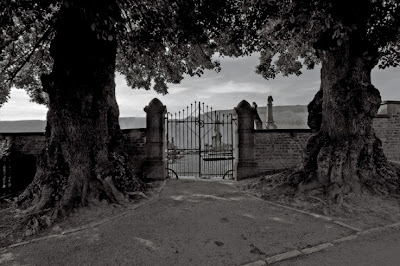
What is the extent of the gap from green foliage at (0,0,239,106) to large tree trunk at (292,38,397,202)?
3.57 meters

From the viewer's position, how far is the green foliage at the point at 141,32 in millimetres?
5301

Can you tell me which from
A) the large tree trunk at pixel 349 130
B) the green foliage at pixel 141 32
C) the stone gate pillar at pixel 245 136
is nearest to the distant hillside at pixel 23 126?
the green foliage at pixel 141 32

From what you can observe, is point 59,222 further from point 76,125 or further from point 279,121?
point 279,121

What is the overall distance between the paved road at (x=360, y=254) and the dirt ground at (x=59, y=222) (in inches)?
144

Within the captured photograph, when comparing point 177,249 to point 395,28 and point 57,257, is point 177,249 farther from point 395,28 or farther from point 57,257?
point 395,28

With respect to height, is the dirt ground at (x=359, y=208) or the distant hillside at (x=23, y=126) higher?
the distant hillside at (x=23, y=126)

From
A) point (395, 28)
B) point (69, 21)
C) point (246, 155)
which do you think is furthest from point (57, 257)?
point (395, 28)

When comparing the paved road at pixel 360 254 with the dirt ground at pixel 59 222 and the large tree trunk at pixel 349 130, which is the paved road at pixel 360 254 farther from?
the dirt ground at pixel 59 222

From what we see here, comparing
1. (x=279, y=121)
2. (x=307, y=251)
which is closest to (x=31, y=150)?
(x=307, y=251)

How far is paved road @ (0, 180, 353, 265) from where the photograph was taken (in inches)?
138

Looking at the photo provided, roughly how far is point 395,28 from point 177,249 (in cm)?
756

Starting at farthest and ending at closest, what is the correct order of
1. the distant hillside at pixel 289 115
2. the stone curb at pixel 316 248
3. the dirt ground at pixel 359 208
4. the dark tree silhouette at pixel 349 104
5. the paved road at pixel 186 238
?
the distant hillside at pixel 289 115 → the dark tree silhouette at pixel 349 104 → the dirt ground at pixel 359 208 → the stone curb at pixel 316 248 → the paved road at pixel 186 238

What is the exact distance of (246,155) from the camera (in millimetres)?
9688

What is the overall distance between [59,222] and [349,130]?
707 cm
